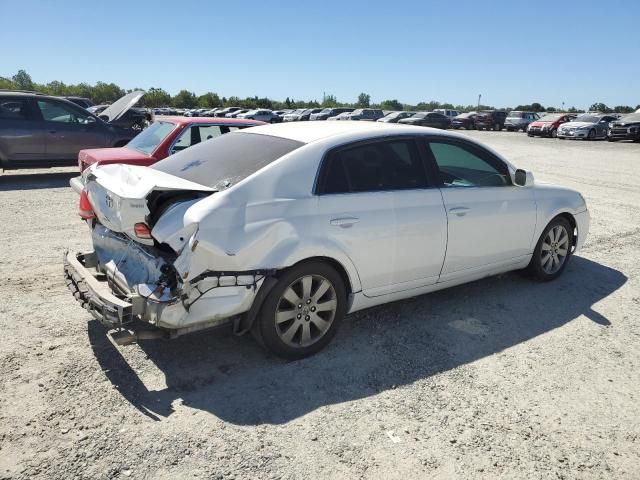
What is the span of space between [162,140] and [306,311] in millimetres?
4940

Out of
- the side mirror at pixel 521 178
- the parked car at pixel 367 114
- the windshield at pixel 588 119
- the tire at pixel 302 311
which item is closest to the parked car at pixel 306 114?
the parked car at pixel 367 114

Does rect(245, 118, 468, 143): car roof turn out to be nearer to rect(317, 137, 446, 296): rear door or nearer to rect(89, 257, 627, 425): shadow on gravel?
rect(317, 137, 446, 296): rear door

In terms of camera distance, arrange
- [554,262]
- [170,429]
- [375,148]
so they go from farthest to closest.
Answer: [554,262]
[375,148]
[170,429]

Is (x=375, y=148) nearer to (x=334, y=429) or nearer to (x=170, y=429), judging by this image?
(x=334, y=429)

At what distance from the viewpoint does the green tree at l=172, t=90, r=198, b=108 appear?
6999 centimetres

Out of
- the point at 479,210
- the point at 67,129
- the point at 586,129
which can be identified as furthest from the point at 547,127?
the point at 479,210

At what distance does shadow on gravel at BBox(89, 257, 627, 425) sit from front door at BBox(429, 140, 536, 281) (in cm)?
42

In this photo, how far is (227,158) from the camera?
3.93 metres

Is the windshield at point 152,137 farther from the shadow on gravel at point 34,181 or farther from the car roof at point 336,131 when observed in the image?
the car roof at point 336,131

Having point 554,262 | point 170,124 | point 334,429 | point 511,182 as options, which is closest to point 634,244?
point 554,262

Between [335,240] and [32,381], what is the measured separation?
217cm

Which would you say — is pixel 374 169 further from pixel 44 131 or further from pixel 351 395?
pixel 44 131

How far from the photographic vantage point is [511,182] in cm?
476

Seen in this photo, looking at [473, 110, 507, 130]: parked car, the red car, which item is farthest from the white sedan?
[473, 110, 507, 130]: parked car
